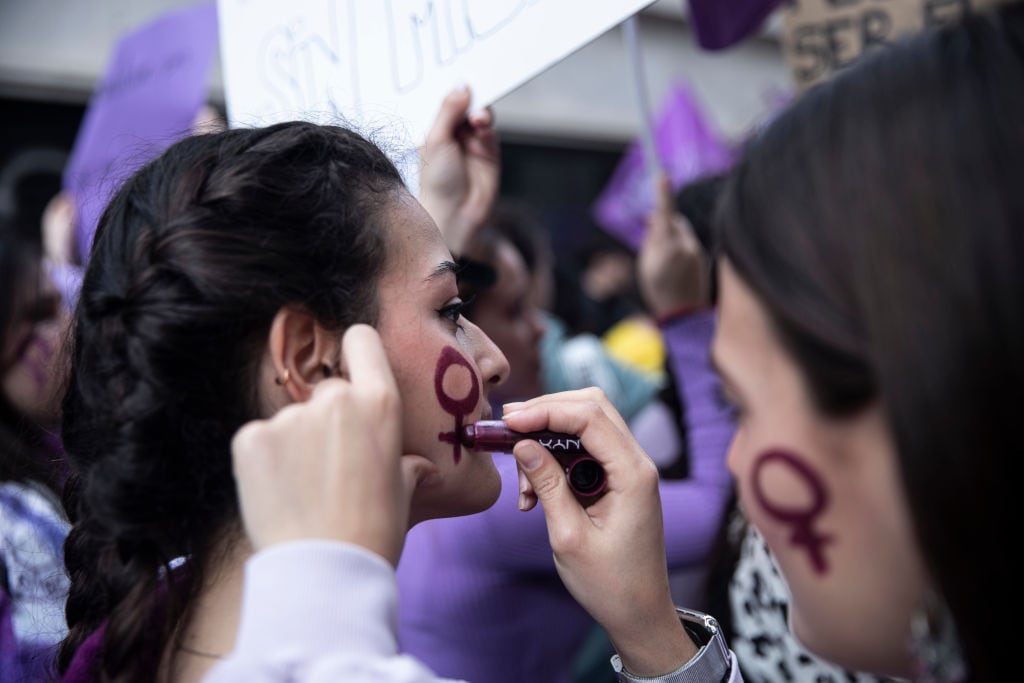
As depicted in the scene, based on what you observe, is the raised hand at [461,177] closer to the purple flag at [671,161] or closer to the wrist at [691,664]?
the wrist at [691,664]

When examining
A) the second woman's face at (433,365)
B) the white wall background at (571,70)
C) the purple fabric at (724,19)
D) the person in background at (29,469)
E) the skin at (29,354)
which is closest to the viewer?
the second woman's face at (433,365)

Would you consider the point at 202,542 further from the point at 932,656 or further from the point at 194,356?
the point at 932,656

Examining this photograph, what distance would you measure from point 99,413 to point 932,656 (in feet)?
3.10

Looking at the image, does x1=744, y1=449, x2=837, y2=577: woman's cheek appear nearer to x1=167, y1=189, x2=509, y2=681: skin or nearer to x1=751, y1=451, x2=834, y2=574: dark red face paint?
x1=751, y1=451, x2=834, y2=574: dark red face paint

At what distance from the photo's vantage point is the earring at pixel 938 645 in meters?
0.81

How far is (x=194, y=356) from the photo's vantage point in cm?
109

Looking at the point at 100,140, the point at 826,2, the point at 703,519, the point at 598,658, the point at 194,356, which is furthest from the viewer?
the point at 100,140

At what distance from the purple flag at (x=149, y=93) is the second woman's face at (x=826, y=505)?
1776mm

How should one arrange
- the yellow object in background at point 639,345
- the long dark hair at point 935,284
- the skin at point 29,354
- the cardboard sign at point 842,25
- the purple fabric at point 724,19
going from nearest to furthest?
the long dark hair at point 935,284 < the purple fabric at point 724,19 < the cardboard sign at point 842,25 < the skin at point 29,354 < the yellow object in background at point 639,345

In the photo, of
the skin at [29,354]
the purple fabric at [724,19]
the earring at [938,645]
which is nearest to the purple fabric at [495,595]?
the earring at [938,645]

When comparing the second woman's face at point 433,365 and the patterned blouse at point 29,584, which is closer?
the second woman's face at point 433,365

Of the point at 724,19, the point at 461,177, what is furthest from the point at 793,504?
the point at 724,19

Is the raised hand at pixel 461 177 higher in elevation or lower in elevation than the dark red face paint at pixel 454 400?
higher

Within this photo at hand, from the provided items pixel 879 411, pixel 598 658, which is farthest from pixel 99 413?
pixel 598 658
